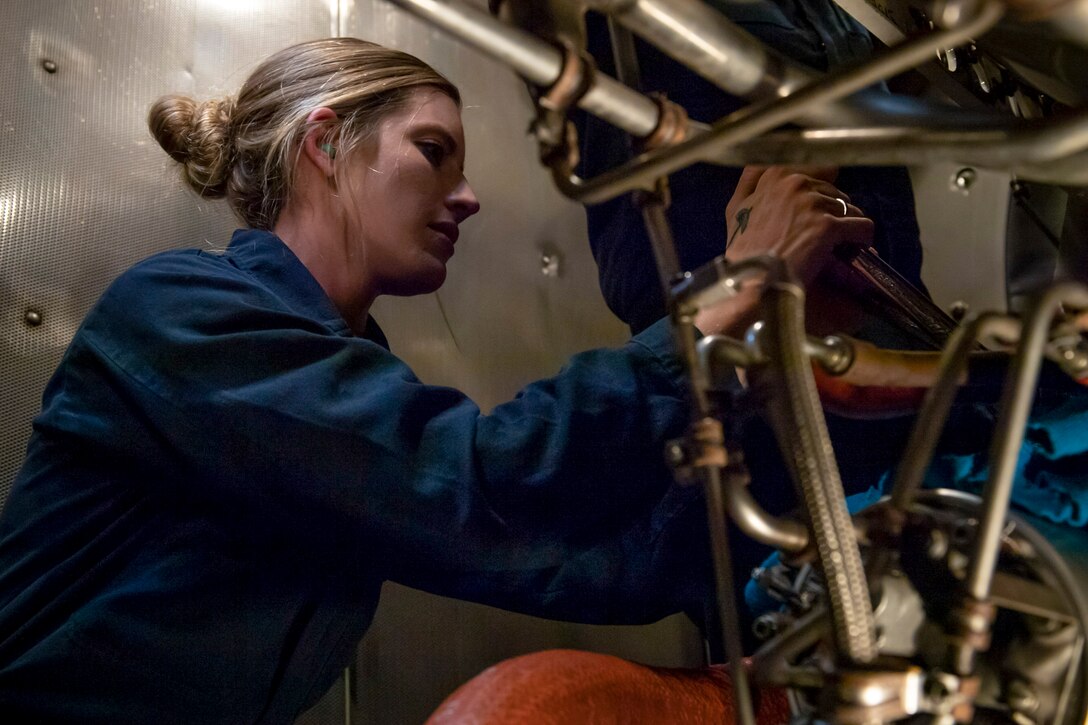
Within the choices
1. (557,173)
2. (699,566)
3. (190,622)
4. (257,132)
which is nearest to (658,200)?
(557,173)

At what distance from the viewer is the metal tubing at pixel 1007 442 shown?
355mm

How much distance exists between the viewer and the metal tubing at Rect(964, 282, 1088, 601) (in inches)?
14.0

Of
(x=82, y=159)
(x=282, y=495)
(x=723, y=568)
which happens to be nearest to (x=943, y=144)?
(x=723, y=568)

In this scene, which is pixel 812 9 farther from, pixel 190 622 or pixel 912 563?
pixel 190 622

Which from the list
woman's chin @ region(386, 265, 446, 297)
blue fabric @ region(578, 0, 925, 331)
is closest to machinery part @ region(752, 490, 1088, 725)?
blue fabric @ region(578, 0, 925, 331)

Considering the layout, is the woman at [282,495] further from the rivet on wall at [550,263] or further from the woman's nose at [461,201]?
the rivet on wall at [550,263]

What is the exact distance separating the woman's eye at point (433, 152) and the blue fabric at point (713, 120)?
0.43ft

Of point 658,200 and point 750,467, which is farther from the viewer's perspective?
point 750,467

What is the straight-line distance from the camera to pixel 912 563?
424 millimetres

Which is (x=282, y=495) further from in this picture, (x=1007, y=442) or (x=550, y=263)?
(x=550, y=263)

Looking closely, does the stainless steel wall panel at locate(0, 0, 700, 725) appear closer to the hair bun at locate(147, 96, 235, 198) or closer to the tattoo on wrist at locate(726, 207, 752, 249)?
the hair bun at locate(147, 96, 235, 198)

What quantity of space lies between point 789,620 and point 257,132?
2.18ft

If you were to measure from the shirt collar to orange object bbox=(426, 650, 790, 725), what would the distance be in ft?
1.12

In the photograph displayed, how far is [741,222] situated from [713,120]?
116 mm
